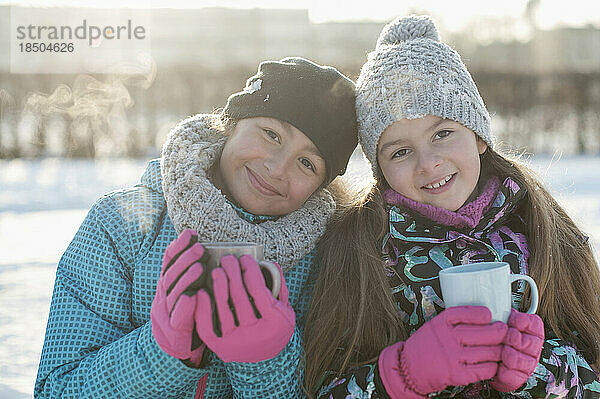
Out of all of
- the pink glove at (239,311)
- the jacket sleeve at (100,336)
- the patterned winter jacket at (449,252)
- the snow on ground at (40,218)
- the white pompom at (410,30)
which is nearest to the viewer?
the pink glove at (239,311)

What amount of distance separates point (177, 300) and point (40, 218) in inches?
230

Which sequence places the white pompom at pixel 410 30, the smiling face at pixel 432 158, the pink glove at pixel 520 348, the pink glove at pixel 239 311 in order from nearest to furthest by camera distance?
the pink glove at pixel 239 311 → the pink glove at pixel 520 348 → the smiling face at pixel 432 158 → the white pompom at pixel 410 30

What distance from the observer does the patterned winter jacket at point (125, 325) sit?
194 cm

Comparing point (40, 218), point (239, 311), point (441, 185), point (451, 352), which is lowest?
point (40, 218)

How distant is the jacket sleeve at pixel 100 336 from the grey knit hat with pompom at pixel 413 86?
0.87 metres

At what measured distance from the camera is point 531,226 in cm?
236

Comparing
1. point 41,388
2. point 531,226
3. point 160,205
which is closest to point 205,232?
point 160,205

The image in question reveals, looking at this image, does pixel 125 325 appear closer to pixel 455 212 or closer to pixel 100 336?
pixel 100 336

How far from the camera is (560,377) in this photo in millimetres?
2031

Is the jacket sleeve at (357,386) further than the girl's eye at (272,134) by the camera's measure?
No

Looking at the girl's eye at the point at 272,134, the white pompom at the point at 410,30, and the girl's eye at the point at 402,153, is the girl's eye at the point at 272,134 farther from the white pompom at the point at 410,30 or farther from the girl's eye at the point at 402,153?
the white pompom at the point at 410,30

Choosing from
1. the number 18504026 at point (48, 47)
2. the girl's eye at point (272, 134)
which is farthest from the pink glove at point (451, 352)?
the number 18504026 at point (48, 47)

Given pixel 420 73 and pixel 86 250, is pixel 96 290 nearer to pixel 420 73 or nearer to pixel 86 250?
pixel 86 250

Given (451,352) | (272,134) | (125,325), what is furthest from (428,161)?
(125,325)
